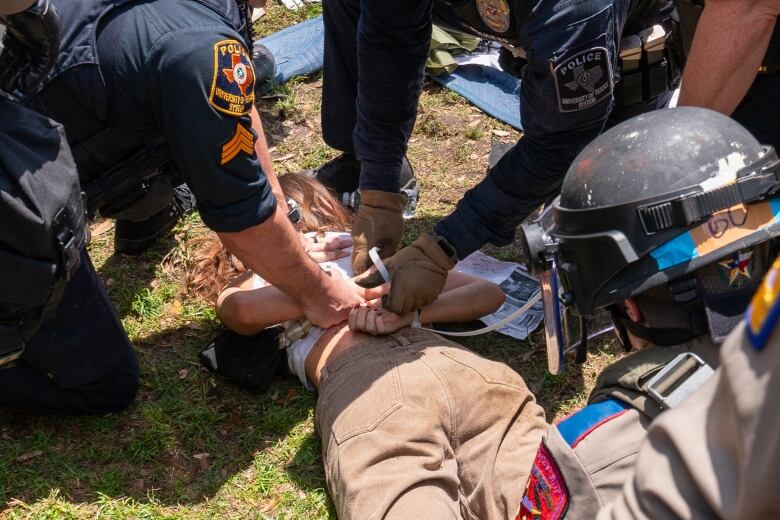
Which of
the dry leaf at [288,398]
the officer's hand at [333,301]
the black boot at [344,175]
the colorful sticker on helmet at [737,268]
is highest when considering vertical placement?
the colorful sticker on helmet at [737,268]

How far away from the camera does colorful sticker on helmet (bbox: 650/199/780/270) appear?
4.98ft

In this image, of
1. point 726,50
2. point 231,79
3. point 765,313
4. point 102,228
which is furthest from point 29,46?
point 765,313

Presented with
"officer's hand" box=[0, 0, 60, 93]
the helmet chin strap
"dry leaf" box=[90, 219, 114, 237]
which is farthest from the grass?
the helmet chin strap

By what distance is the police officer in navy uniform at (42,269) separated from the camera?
7.76 ft

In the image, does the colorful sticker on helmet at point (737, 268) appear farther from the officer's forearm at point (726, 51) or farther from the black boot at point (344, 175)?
the black boot at point (344, 175)

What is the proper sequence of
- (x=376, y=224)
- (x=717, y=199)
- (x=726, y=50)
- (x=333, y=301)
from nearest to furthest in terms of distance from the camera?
1. (x=717, y=199)
2. (x=726, y=50)
3. (x=333, y=301)
4. (x=376, y=224)

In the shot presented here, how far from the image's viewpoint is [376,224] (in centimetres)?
321

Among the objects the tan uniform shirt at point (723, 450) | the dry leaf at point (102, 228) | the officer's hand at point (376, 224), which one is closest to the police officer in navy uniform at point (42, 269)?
the officer's hand at point (376, 224)

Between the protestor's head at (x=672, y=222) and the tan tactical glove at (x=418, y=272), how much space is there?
118 centimetres

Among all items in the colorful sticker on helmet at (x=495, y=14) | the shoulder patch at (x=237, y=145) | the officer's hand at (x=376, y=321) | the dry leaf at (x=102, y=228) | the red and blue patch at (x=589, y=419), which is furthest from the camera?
the dry leaf at (x=102, y=228)

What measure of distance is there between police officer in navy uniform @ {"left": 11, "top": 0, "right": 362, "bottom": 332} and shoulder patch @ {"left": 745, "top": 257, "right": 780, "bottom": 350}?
1.89m

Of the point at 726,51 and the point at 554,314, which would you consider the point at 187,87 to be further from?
the point at 726,51

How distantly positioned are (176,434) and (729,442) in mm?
2323

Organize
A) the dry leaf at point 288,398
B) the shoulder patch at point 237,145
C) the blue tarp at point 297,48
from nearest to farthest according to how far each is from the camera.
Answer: the shoulder patch at point 237,145
the dry leaf at point 288,398
the blue tarp at point 297,48
